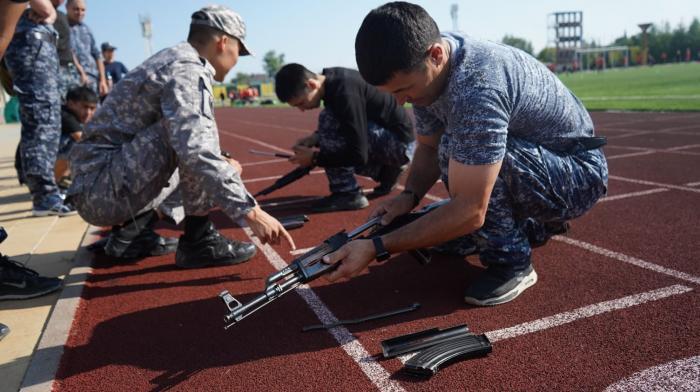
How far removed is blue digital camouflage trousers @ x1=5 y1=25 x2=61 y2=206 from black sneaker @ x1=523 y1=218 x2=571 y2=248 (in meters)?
4.41

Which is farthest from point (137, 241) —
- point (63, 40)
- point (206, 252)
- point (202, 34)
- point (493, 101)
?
point (63, 40)

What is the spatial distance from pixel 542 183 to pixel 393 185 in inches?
113

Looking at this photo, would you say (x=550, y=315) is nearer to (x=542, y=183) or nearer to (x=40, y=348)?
(x=542, y=183)

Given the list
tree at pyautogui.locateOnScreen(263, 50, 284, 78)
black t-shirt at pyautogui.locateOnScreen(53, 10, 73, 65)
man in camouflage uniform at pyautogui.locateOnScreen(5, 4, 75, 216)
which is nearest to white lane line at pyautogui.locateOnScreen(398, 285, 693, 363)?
man in camouflage uniform at pyautogui.locateOnScreen(5, 4, 75, 216)

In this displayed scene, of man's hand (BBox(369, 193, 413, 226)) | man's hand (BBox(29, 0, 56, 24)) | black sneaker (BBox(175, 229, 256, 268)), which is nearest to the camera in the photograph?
man's hand (BBox(369, 193, 413, 226))

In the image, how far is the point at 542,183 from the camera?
8.72 feet

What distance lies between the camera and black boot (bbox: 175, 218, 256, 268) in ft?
11.5

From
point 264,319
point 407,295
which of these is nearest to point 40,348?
point 264,319

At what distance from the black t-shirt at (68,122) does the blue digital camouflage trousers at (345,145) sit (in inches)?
121

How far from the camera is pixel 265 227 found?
2.63 m

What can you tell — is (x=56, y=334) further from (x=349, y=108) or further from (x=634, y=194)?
(x=634, y=194)

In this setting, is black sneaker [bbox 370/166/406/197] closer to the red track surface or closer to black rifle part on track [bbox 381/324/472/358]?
the red track surface

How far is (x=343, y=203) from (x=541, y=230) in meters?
2.02

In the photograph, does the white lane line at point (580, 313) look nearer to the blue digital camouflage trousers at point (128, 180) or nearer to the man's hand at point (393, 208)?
the man's hand at point (393, 208)
